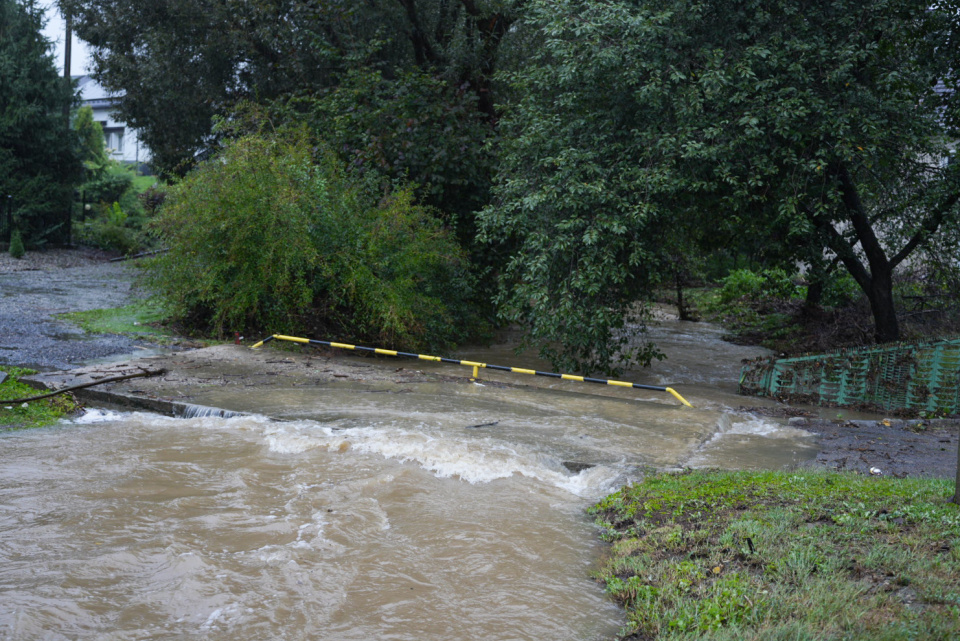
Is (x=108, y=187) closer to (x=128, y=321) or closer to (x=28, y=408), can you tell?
(x=128, y=321)

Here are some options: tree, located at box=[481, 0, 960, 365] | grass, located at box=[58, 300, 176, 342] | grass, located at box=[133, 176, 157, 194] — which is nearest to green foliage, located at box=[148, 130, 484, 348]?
grass, located at box=[58, 300, 176, 342]

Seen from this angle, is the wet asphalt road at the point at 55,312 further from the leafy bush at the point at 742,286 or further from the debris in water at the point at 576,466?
the leafy bush at the point at 742,286

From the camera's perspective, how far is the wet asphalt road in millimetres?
11828

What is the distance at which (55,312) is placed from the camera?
53.5ft

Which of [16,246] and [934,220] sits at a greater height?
[934,220]

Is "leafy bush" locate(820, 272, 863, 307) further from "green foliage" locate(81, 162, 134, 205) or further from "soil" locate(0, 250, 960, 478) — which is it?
"green foliage" locate(81, 162, 134, 205)

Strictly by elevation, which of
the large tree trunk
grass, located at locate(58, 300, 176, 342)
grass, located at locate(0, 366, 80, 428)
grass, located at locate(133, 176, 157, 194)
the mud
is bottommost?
grass, located at locate(0, 366, 80, 428)

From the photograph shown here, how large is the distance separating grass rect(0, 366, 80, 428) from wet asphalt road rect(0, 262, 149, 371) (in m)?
1.18

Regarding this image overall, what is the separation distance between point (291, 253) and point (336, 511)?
7.53 metres

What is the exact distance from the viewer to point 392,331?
14.0 meters

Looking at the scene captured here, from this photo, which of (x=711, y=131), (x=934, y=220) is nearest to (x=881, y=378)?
(x=934, y=220)

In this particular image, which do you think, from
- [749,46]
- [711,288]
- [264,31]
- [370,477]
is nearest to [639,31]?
[749,46]

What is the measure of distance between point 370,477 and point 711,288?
885 inches

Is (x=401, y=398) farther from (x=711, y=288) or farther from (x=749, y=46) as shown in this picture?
(x=711, y=288)
